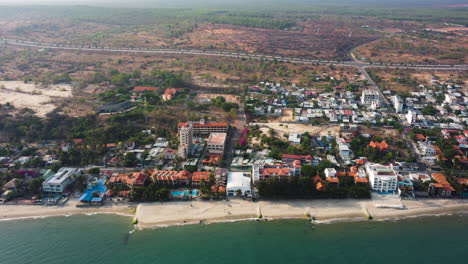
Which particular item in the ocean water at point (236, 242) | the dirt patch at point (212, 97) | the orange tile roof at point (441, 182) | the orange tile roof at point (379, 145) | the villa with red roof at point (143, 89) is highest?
the villa with red roof at point (143, 89)

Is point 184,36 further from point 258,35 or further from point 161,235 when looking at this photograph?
point 161,235

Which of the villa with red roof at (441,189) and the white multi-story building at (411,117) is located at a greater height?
the white multi-story building at (411,117)

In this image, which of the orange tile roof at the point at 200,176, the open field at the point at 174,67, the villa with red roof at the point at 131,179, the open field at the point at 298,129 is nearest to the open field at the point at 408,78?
the open field at the point at 174,67

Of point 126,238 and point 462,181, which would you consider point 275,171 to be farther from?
point 462,181

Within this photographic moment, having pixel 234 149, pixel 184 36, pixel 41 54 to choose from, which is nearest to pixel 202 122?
pixel 234 149

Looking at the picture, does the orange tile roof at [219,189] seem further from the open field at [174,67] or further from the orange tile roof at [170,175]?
the open field at [174,67]

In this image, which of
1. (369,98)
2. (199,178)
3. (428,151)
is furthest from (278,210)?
(369,98)

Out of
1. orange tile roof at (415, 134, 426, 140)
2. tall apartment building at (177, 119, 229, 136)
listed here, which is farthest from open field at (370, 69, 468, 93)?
tall apartment building at (177, 119, 229, 136)
